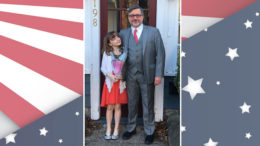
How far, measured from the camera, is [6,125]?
2.25 meters

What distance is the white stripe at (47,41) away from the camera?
7.11ft

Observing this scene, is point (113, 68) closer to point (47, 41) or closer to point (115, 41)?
point (115, 41)

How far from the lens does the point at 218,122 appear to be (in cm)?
219

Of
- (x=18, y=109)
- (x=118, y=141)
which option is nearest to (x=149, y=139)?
(x=118, y=141)

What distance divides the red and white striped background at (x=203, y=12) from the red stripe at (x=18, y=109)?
129 centimetres

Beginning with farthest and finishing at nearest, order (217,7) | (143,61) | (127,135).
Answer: (127,135), (143,61), (217,7)

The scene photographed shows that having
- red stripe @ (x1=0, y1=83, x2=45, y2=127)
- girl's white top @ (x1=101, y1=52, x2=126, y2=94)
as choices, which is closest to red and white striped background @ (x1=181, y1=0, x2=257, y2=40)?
red stripe @ (x1=0, y1=83, x2=45, y2=127)

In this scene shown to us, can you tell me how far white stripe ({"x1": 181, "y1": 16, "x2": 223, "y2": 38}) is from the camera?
2.11m

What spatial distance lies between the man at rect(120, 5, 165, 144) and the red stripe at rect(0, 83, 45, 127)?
177 cm

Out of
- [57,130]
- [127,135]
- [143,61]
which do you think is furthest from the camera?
[127,135]

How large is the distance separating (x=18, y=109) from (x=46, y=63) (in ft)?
1.40

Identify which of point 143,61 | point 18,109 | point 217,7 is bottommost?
point 18,109

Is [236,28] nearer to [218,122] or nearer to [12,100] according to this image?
[218,122]

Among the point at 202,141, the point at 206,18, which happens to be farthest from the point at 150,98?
the point at 206,18
